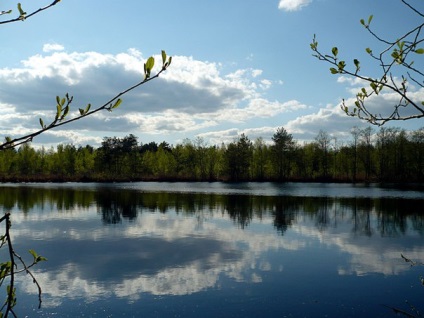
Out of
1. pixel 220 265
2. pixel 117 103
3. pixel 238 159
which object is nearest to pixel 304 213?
pixel 220 265

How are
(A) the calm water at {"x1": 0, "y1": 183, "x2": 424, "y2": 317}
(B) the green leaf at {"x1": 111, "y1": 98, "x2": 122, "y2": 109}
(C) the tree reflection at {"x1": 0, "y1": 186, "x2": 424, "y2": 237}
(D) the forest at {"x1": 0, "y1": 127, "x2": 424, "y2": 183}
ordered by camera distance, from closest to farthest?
(B) the green leaf at {"x1": 111, "y1": 98, "x2": 122, "y2": 109} < (A) the calm water at {"x1": 0, "y1": 183, "x2": 424, "y2": 317} < (C) the tree reflection at {"x1": 0, "y1": 186, "x2": 424, "y2": 237} < (D) the forest at {"x1": 0, "y1": 127, "x2": 424, "y2": 183}

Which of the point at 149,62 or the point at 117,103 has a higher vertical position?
the point at 149,62

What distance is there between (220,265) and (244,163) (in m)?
82.1

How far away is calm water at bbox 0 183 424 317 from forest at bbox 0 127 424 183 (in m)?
65.4

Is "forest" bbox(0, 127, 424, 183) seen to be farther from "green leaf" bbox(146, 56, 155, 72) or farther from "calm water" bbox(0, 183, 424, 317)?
"green leaf" bbox(146, 56, 155, 72)

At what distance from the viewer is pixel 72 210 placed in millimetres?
32375

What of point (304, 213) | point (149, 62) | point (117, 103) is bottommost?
point (304, 213)

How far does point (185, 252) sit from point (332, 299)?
25.8ft

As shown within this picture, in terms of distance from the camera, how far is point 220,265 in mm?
15375

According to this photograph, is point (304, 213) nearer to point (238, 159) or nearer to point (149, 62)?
point (149, 62)

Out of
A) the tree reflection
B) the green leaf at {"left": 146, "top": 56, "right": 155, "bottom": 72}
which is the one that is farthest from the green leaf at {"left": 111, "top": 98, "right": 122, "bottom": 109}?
the tree reflection

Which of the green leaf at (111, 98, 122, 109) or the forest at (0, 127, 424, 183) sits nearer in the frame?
the green leaf at (111, 98, 122, 109)

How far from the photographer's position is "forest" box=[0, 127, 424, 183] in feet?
289

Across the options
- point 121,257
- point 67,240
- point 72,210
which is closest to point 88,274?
point 121,257
